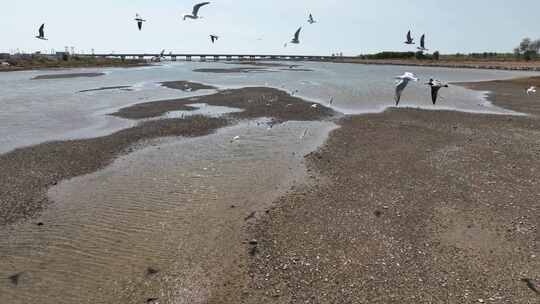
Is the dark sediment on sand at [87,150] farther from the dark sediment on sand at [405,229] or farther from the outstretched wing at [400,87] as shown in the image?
the outstretched wing at [400,87]

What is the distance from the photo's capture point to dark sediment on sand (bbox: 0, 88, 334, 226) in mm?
13630

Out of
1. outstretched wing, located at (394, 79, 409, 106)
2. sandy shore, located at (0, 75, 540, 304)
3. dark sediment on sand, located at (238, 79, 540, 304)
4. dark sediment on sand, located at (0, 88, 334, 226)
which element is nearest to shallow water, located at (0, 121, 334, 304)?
sandy shore, located at (0, 75, 540, 304)

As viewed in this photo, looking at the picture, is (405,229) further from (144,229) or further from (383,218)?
(144,229)

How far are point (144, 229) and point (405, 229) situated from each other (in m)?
7.11

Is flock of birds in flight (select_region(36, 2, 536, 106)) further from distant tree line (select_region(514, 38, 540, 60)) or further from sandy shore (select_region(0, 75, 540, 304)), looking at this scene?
distant tree line (select_region(514, 38, 540, 60))

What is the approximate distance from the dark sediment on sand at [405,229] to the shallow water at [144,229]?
3.71 feet

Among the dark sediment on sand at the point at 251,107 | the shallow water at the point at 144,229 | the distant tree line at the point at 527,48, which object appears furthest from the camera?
the distant tree line at the point at 527,48

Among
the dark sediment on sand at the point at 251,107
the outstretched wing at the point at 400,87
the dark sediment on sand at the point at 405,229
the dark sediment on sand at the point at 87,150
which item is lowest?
the dark sediment on sand at the point at 405,229

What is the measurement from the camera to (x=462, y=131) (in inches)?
949

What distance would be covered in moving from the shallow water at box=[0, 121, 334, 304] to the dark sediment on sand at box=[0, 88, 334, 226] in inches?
28.5

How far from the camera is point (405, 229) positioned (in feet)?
36.6

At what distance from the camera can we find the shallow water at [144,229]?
8812 millimetres

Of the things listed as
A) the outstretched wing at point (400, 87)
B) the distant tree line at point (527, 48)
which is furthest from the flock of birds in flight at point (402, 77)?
the distant tree line at point (527, 48)

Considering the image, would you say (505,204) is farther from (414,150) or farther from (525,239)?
(414,150)
